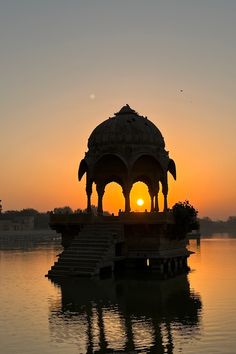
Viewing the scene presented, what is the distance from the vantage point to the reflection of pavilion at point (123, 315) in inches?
786

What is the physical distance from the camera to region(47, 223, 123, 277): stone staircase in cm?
4059

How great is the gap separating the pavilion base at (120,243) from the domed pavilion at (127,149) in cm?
316

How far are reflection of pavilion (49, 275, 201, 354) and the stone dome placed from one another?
52.5 feet

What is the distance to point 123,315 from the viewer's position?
2541cm

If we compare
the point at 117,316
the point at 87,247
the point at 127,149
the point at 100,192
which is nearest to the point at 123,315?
the point at 117,316

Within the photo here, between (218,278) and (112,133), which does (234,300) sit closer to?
(218,278)

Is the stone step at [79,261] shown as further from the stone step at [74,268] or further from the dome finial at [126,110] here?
the dome finial at [126,110]

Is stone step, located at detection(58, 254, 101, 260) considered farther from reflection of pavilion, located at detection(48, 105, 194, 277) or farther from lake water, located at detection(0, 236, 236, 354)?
lake water, located at detection(0, 236, 236, 354)

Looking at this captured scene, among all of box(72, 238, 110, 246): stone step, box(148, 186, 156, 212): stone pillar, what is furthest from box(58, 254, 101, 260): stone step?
box(148, 186, 156, 212): stone pillar

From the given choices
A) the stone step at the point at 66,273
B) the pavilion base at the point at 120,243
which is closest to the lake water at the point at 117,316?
the stone step at the point at 66,273

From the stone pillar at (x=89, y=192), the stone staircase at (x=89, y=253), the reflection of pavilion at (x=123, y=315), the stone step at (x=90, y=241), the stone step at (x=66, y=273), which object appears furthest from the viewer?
the stone pillar at (x=89, y=192)

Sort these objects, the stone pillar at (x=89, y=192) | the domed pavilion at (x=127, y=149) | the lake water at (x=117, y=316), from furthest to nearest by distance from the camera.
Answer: the stone pillar at (x=89, y=192) → the domed pavilion at (x=127, y=149) → the lake water at (x=117, y=316)

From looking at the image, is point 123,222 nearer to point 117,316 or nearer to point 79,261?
point 79,261

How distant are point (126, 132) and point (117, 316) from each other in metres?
27.2
